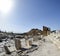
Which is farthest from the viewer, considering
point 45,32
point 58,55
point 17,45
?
point 45,32

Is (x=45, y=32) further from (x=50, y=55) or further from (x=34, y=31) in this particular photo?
(x=50, y=55)

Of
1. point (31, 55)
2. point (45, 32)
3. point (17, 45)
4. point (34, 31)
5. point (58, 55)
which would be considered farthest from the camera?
point (34, 31)

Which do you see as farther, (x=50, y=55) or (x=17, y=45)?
(x=17, y=45)

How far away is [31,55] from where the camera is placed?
11422 millimetres

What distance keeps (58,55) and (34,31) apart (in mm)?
45949

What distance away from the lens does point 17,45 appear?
16.0 m

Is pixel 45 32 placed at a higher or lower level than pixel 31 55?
higher

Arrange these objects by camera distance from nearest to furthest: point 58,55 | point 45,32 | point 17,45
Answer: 1. point 58,55
2. point 17,45
3. point 45,32

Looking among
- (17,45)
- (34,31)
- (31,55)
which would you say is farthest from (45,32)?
(31,55)

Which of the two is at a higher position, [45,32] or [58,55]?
[45,32]

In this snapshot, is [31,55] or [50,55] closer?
[50,55]

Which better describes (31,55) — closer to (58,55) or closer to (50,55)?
(50,55)

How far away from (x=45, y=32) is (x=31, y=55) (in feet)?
110

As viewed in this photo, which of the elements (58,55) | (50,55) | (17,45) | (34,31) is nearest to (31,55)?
(50,55)
